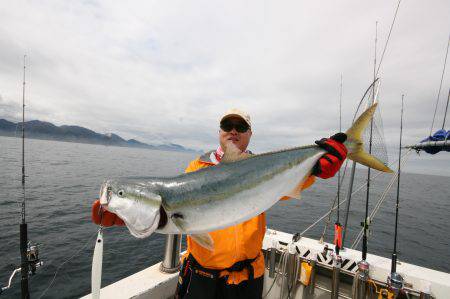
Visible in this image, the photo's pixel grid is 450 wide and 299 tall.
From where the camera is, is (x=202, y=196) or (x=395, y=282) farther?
(x=395, y=282)

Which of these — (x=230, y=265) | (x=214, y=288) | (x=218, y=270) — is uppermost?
(x=230, y=265)

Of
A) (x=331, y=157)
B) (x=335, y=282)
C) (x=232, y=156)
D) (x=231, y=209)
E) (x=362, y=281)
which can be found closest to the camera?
(x=231, y=209)

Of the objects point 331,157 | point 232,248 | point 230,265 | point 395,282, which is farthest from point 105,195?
point 395,282

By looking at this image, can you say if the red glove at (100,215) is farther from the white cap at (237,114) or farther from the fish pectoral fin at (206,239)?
the white cap at (237,114)

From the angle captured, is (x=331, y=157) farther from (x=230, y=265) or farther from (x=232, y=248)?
(x=230, y=265)

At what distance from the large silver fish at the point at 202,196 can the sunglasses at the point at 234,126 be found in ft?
4.94

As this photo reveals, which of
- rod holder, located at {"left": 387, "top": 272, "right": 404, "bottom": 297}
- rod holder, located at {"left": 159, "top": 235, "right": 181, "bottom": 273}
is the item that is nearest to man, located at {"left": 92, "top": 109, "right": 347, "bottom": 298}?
rod holder, located at {"left": 159, "top": 235, "right": 181, "bottom": 273}

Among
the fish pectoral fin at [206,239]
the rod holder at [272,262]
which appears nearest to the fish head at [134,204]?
the fish pectoral fin at [206,239]

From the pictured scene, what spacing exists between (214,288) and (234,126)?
2.77 m

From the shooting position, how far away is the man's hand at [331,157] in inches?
133

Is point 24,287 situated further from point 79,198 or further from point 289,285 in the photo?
point 79,198

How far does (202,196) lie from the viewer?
294 cm

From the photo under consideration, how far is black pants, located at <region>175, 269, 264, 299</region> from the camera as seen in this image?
12.5 feet

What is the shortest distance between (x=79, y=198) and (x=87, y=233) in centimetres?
1107
